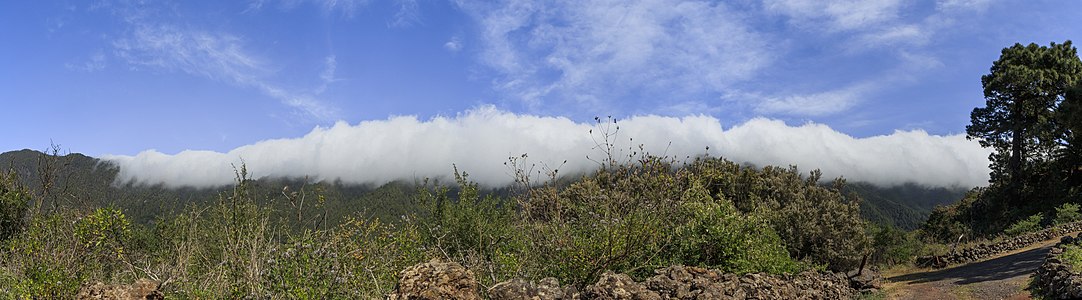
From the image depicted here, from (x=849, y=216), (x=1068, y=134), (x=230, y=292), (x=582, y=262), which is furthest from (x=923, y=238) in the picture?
(x=230, y=292)

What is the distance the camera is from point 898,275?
3159cm

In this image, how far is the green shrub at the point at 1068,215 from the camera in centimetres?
3366

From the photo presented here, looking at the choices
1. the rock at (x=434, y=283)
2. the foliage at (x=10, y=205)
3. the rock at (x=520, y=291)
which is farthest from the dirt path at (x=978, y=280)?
the foliage at (x=10, y=205)

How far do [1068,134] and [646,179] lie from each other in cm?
4222

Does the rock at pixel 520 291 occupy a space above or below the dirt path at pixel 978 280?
above

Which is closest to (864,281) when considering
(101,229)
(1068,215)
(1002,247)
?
(1002,247)

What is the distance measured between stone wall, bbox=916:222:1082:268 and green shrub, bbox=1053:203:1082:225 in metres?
2.27

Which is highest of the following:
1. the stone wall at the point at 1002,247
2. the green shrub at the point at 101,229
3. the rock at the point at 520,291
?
the green shrub at the point at 101,229

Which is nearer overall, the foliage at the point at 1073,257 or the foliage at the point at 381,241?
the foliage at the point at 381,241

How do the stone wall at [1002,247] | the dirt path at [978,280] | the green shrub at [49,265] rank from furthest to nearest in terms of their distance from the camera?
the stone wall at [1002,247], the dirt path at [978,280], the green shrub at [49,265]

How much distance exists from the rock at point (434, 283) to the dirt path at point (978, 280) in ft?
53.5

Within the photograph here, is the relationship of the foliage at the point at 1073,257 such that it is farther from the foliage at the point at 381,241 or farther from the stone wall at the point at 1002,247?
the stone wall at the point at 1002,247

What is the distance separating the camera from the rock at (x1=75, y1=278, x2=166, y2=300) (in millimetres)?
9398

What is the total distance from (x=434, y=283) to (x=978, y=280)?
22.7m
